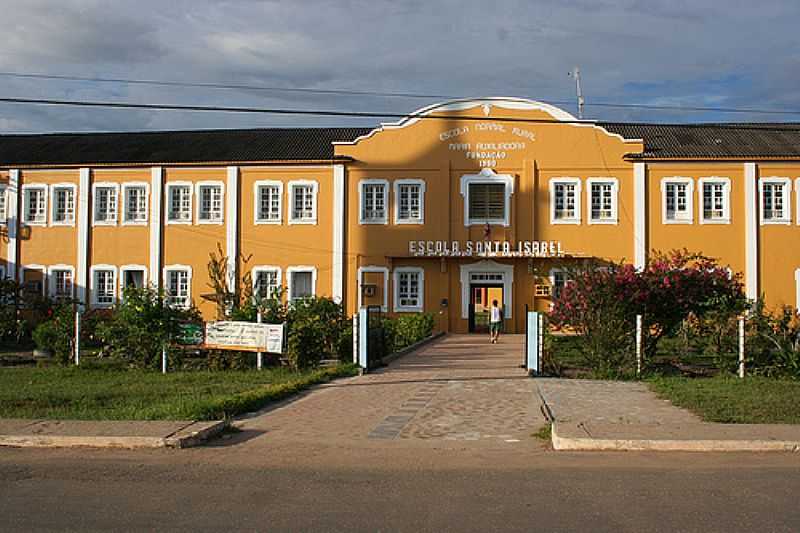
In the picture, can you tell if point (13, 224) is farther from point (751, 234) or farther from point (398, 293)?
point (751, 234)

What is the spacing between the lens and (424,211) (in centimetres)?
3541

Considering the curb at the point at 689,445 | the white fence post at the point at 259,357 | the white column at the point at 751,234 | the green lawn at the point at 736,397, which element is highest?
the white column at the point at 751,234

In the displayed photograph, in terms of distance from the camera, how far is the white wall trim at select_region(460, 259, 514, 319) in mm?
35125

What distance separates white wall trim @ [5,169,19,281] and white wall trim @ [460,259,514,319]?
19060 millimetres

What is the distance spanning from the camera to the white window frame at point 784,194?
34125mm

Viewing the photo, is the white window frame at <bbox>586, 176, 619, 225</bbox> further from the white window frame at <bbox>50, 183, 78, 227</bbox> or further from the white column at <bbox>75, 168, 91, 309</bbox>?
the white window frame at <bbox>50, 183, 78, 227</bbox>

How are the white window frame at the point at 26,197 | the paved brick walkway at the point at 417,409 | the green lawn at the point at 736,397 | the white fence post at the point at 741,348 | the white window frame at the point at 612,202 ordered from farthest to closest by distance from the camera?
the white window frame at the point at 26,197
the white window frame at the point at 612,202
the white fence post at the point at 741,348
the green lawn at the point at 736,397
the paved brick walkway at the point at 417,409

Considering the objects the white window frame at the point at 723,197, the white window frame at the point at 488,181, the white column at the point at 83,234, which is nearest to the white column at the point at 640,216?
the white window frame at the point at 723,197

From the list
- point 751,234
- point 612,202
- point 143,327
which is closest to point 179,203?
point 612,202

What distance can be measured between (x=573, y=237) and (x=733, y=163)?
6.74 m

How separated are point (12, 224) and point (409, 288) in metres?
17.2

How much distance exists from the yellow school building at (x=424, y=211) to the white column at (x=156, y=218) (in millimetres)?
59

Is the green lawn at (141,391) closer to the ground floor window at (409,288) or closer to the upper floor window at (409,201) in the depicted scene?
the ground floor window at (409,288)

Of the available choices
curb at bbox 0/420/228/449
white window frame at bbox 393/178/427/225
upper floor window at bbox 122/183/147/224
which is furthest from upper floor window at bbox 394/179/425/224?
curb at bbox 0/420/228/449
